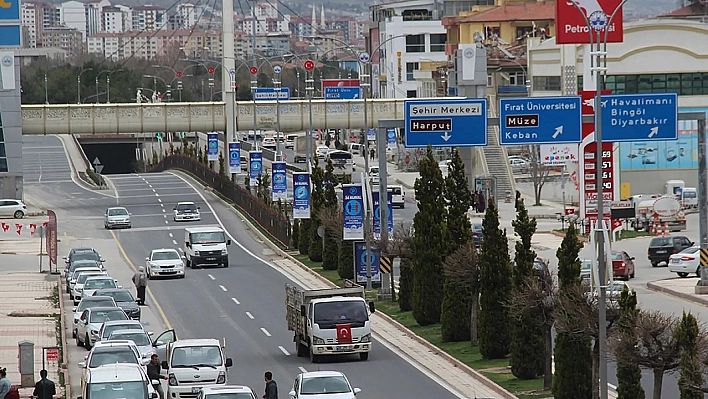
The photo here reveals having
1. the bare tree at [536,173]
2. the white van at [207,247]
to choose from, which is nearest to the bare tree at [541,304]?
the white van at [207,247]

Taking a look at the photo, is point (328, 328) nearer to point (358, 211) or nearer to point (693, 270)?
point (358, 211)

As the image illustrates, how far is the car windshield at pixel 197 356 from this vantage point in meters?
28.8

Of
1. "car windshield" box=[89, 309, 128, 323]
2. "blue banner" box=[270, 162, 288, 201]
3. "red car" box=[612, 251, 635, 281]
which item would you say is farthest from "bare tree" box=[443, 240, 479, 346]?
"blue banner" box=[270, 162, 288, 201]

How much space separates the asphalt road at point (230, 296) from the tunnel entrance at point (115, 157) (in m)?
64.5

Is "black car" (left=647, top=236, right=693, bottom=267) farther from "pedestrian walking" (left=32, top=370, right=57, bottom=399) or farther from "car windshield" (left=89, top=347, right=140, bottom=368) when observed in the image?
"pedestrian walking" (left=32, top=370, right=57, bottom=399)

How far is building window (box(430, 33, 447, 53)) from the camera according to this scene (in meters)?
163

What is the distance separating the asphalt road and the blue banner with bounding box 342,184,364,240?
11.4 feet

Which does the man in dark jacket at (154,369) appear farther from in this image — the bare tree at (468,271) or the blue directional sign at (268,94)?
the blue directional sign at (268,94)

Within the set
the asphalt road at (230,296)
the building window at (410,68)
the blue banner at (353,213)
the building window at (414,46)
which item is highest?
the building window at (414,46)

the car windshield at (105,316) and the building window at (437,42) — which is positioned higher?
the building window at (437,42)

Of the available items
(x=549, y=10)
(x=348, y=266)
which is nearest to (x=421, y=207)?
(x=348, y=266)

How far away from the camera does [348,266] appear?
51.2 m

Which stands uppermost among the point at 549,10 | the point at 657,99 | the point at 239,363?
the point at 549,10

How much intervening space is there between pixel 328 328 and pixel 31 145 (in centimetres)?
11640
